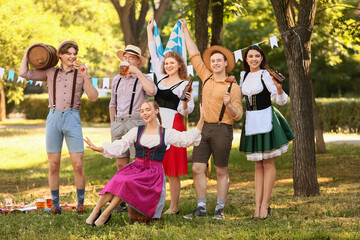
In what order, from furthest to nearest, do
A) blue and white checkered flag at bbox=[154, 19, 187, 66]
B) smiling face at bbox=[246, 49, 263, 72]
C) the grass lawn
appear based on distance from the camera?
1. blue and white checkered flag at bbox=[154, 19, 187, 66]
2. smiling face at bbox=[246, 49, 263, 72]
3. the grass lawn

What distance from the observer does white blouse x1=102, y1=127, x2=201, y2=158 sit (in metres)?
5.88

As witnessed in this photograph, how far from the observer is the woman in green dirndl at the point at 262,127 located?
6.12 m

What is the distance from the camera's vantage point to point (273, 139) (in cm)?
614

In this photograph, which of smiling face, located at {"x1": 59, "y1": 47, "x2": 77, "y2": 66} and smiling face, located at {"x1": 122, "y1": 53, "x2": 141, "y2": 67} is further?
smiling face, located at {"x1": 122, "y1": 53, "x2": 141, "y2": 67}

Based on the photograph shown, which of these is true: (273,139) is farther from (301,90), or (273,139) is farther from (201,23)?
(201,23)

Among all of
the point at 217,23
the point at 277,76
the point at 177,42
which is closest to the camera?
the point at 277,76

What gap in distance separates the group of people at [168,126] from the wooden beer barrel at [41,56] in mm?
77

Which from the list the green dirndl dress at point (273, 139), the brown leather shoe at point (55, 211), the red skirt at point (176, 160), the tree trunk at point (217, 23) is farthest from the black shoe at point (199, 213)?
the tree trunk at point (217, 23)

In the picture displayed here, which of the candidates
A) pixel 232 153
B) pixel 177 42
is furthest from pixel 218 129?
pixel 232 153

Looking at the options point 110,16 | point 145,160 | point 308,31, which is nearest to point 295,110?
point 308,31

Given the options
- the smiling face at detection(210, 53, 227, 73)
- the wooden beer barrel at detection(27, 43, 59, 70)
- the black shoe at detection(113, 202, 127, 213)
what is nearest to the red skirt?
the smiling face at detection(210, 53, 227, 73)

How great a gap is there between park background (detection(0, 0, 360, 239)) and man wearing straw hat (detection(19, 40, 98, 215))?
50cm

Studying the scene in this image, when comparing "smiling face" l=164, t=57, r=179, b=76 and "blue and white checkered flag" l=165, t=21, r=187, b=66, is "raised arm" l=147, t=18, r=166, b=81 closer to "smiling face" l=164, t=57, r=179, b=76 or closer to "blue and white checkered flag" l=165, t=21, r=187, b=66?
"smiling face" l=164, t=57, r=179, b=76

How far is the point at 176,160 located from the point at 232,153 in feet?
24.4
